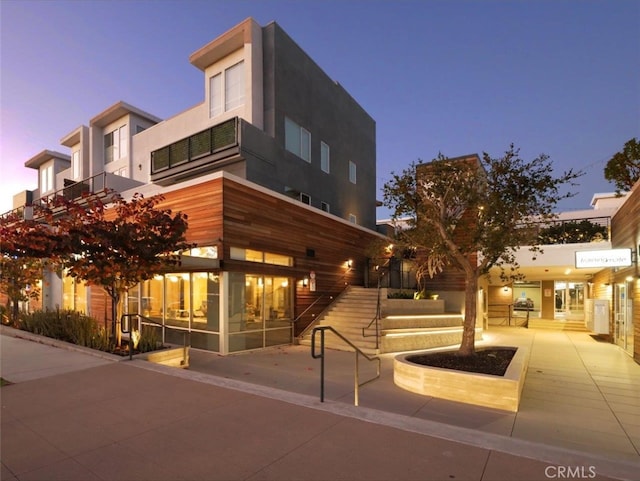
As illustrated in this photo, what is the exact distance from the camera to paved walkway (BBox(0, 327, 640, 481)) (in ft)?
11.3

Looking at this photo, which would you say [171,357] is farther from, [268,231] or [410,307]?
[410,307]

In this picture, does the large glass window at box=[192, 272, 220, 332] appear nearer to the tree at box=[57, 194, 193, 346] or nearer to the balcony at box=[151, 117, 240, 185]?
the tree at box=[57, 194, 193, 346]

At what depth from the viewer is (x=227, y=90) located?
15.7 meters

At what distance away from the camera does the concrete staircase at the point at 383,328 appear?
1231 centimetres

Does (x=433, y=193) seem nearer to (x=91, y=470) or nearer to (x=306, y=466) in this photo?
(x=306, y=466)

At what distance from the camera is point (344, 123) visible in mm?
20328

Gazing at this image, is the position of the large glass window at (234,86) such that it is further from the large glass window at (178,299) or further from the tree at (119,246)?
the tree at (119,246)

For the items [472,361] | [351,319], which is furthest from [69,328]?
[472,361]

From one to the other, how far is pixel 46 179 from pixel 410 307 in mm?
28996

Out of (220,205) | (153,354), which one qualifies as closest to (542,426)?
(153,354)

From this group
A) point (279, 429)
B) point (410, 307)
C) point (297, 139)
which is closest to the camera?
point (279, 429)

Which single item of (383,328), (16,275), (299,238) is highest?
(299,238)

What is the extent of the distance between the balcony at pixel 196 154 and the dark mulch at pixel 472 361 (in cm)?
930

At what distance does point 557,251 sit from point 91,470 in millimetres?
17835
